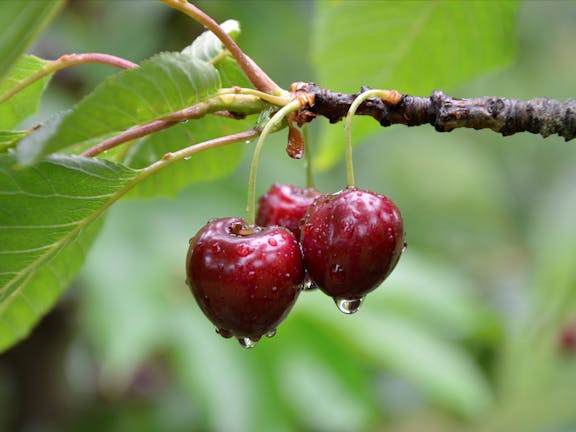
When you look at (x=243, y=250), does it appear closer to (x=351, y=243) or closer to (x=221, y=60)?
(x=351, y=243)

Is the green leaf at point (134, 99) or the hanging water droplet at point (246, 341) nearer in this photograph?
the green leaf at point (134, 99)

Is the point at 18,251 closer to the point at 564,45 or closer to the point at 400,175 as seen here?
the point at 400,175

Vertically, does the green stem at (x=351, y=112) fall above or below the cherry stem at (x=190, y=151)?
above

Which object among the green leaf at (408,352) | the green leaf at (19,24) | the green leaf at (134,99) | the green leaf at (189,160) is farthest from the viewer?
the green leaf at (408,352)

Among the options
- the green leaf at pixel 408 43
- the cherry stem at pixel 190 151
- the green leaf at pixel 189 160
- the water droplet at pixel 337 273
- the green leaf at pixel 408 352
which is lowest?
the water droplet at pixel 337 273

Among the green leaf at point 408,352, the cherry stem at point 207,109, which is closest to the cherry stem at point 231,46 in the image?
the cherry stem at point 207,109

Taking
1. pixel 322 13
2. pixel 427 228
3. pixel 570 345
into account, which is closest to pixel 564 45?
pixel 427 228

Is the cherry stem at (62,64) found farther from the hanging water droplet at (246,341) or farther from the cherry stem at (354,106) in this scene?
the hanging water droplet at (246,341)
